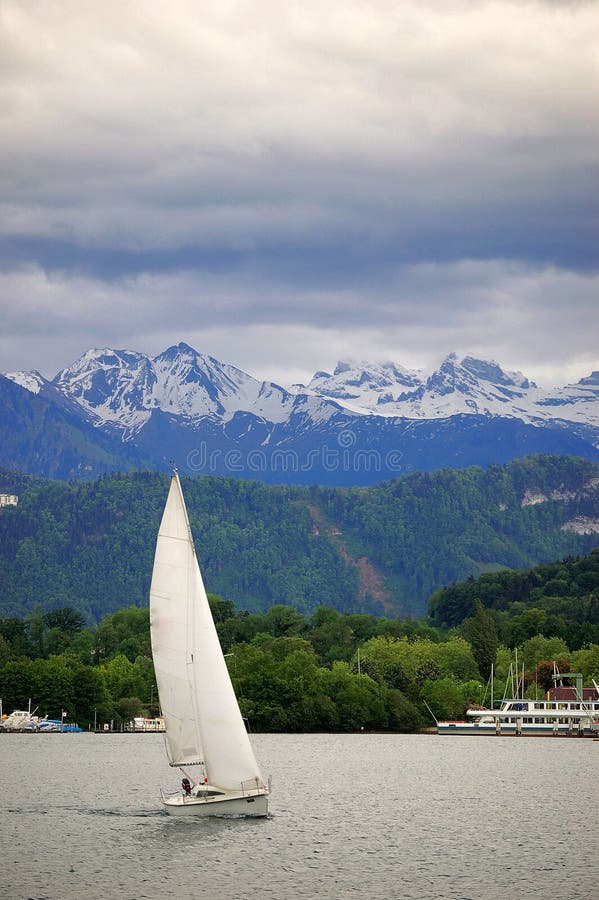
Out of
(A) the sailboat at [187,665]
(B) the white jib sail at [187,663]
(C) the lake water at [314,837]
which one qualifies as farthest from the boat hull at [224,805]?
(B) the white jib sail at [187,663]

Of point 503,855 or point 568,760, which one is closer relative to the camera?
point 503,855

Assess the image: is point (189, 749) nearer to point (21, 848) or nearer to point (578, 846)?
point (21, 848)

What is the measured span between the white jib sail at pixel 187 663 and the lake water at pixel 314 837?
5.76 metres

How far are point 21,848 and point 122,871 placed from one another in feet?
33.6

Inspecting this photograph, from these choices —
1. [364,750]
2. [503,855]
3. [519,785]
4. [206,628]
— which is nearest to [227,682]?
[206,628]

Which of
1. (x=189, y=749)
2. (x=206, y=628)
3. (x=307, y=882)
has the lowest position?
(x=307, y=882)

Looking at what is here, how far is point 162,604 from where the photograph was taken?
282 ft

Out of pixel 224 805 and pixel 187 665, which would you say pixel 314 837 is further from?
pixel 187 665

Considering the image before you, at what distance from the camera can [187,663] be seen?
85.4 meters

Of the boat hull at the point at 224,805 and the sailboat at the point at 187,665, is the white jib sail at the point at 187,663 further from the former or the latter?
the boat hull at the point at 224,805

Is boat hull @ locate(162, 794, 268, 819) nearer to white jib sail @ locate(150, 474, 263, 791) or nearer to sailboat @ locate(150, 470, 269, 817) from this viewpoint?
sailboat @ locate(150, 470, 269, 817)

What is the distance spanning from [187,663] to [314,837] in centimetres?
1489

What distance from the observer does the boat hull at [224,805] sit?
8756cm

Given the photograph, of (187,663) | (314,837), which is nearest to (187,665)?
(187,663)
